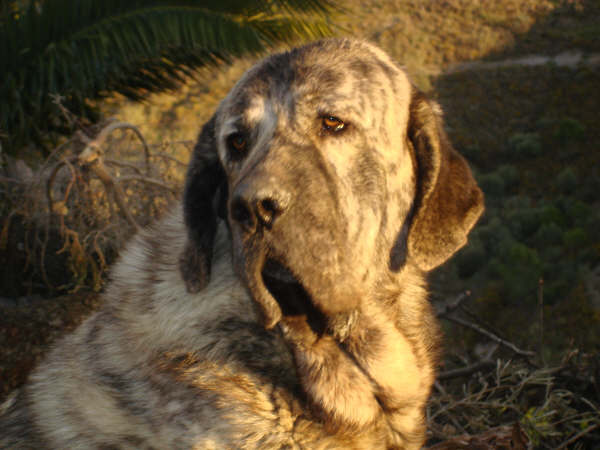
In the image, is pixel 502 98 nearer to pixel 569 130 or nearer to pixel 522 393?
pixel 569 130

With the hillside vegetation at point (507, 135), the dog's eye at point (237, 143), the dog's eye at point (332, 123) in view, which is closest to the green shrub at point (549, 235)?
the hillside vegetation at point (507, 135)

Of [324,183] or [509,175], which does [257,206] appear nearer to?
[324,183]

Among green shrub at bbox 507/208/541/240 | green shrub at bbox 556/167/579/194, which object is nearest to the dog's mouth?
green shrub at bbox 507/208/541/240

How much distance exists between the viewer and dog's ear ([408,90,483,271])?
216 cm

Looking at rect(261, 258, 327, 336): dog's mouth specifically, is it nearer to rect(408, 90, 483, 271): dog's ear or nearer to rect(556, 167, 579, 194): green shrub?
rect(408, 90, 483, 271): dog's ear

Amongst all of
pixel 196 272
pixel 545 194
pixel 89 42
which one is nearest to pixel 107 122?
pixel 89 42

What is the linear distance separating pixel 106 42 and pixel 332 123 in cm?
586

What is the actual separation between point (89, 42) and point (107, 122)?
2229 mm

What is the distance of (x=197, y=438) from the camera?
1.89 meters

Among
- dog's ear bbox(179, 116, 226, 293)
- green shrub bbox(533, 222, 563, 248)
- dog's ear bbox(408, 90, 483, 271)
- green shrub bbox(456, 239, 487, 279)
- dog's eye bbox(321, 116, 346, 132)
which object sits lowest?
green shrub bbox(456, 239, 487, 279)

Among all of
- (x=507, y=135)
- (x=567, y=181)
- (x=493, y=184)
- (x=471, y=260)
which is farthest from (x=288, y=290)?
(x=507, y=135)

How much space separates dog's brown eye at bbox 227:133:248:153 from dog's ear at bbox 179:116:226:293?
169 mm

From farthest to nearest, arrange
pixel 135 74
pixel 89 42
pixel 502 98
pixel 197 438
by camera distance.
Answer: pixel 502 98 → pixel 135 74 → pixel 89 42 → pixel 197 438

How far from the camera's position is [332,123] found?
199 centimetres
